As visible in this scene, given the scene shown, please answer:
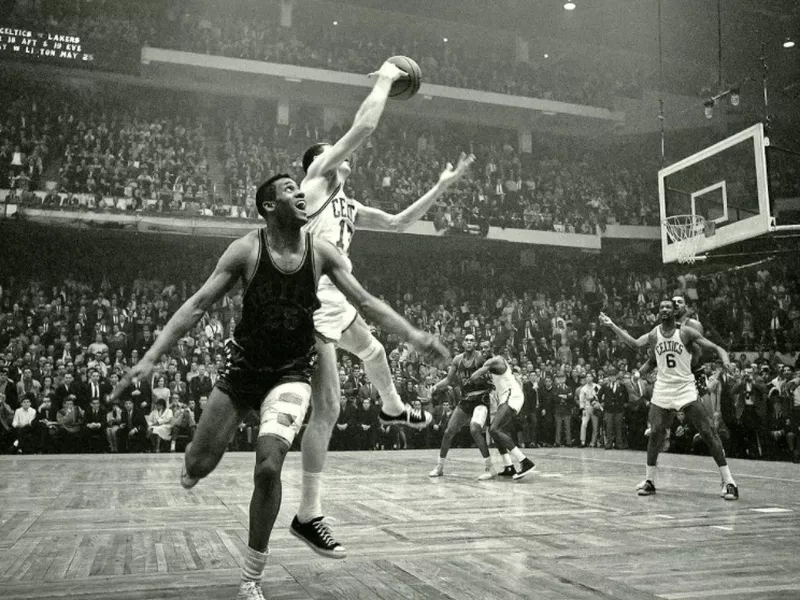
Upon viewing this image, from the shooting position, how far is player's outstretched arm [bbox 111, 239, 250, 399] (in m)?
2.97

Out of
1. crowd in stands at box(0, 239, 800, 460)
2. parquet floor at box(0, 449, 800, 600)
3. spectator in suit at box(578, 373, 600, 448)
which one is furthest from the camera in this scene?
spectator in suit at box(578, 373, 600, 448)

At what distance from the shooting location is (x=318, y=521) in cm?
361

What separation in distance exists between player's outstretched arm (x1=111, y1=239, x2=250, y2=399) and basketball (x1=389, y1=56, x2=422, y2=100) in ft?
4.64

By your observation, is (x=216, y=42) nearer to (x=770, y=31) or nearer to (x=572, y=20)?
(x=572, y=20)

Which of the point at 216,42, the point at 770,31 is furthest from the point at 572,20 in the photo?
the point at 216,42

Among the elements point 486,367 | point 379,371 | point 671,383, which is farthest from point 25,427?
point 671,383

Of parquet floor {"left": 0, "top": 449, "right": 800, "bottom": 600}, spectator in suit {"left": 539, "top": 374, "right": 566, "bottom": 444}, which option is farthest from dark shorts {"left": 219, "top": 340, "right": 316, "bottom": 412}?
spectator in suit {"left": 539, "top": 374, "right": 566, "bottom": 444}

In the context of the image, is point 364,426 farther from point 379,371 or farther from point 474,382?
point 379,371

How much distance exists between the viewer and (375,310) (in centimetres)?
308

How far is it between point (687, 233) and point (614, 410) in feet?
13.7

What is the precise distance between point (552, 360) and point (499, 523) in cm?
1415

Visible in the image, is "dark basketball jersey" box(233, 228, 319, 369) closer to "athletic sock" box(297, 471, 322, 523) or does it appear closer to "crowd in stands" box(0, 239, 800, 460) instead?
"athletic sock" box(297, 471, 322, 523)

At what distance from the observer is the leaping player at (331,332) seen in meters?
3.65

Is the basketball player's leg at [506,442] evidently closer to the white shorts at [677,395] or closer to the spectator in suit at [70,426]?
the white shorts at [677,395]
